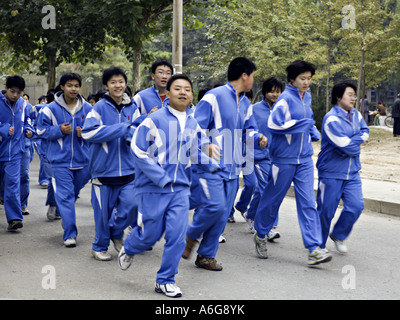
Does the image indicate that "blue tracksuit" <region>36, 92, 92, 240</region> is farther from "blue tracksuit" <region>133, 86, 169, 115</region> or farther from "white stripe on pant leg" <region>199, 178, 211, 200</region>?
"white stripe on pant leg" <region>199, 178, 211, 200</region>

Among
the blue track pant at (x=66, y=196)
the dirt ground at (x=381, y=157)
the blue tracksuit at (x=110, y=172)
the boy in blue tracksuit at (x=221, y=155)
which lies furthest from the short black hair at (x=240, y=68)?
the dirt ground at (x=381, y=157)

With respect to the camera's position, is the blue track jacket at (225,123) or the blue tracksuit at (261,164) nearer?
the blue track jacket at (225,123)

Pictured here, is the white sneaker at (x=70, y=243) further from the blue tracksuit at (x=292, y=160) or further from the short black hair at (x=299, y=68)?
the short black hair at (x=299, y=68)

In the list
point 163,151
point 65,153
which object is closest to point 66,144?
point 65,153

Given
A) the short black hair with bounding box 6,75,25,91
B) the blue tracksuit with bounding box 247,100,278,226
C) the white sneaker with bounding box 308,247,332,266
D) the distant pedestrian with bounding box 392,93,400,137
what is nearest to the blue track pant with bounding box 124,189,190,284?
the white sneaker with bounding box 308,247,332,266

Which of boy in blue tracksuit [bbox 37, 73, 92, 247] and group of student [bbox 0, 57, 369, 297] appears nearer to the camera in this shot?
group of student [bbox 0, 57, 369, 297]

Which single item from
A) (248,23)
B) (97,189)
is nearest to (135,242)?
(97,189)

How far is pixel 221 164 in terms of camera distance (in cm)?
578

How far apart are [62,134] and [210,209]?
7.62 feet

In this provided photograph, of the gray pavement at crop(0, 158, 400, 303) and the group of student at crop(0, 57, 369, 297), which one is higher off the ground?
the group of student at crop(0, 57, 369, 297)

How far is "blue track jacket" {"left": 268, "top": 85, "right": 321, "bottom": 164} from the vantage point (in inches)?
250

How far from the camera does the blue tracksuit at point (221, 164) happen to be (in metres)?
5.73

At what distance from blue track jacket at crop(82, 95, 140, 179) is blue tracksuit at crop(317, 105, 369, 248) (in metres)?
2.05

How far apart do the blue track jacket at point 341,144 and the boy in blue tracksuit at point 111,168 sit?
6.74 ft
